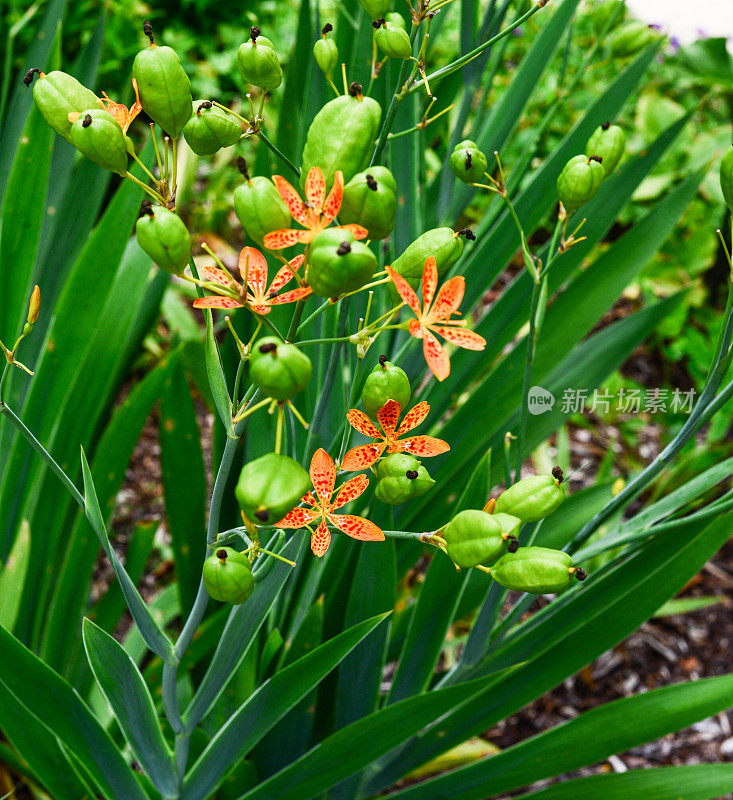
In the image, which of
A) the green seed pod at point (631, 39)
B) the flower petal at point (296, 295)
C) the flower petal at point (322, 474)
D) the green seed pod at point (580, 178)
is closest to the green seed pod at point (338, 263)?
the flower petal at point (296, 295)

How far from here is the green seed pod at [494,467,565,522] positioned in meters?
0.47

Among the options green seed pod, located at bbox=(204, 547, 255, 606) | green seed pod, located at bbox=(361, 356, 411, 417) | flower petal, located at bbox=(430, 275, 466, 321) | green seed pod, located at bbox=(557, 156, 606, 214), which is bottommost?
green seed pod, located at bbox=(204, 547, 255, 606)

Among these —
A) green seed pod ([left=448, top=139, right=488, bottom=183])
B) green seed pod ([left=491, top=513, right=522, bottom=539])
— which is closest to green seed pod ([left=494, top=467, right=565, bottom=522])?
green seed pod ([left=491, top=513, right=522, bottom=539])

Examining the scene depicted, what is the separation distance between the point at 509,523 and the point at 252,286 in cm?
20

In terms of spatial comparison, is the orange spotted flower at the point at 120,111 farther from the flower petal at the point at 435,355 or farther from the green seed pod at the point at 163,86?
the flower petal at the point at 435,355

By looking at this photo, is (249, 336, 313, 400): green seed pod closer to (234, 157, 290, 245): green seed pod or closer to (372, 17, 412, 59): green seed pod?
(234, 157, 290, 245): green seed pod

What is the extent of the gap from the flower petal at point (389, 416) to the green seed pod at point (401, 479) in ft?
0.05

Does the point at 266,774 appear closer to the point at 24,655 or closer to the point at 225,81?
the point at 24,655

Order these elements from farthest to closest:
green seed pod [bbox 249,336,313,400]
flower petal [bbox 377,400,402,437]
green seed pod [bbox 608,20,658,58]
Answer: green seed pod [bbox 608,20,658,58]
flower petal [bbox 377,400,402,437]
green seed pod [bbox 249,336,313,400]

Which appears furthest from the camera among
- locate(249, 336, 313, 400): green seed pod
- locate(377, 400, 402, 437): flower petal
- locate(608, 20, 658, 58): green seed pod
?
locate(608, 20, 658, 58): green seed pod

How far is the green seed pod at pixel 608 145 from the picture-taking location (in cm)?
53

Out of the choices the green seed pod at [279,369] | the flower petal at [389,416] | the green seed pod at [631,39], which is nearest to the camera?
the green seed pod at [279,369]

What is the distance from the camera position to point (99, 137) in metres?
0.43

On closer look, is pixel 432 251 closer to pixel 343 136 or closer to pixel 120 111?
pixel 343 136
